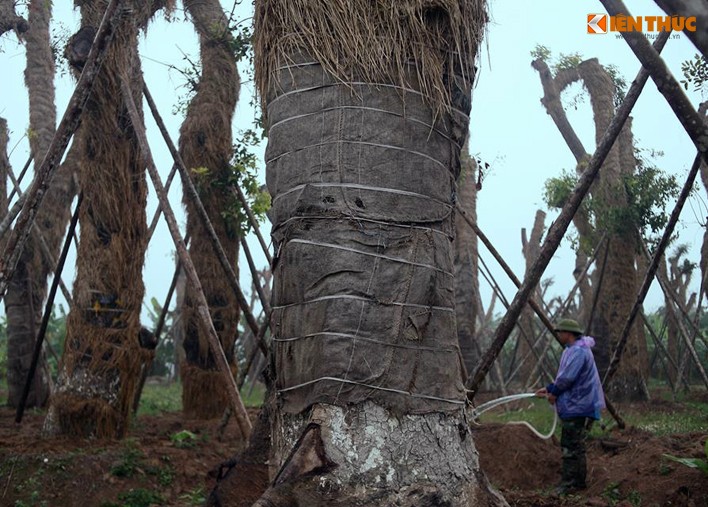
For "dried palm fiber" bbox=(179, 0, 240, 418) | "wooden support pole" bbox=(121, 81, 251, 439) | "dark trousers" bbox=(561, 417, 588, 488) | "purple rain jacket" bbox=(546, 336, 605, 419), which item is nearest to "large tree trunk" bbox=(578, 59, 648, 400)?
"dried palm fiber" bbox=(179, 0, 240, 418)

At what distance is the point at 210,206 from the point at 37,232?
215 centimetres

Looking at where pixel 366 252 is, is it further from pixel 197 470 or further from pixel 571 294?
pixel 571 294

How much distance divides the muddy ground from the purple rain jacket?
23.3 inches

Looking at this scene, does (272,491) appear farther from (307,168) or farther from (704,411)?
(704,411)

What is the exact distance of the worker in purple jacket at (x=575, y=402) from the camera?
652 centimetres

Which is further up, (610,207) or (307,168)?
(610,207)

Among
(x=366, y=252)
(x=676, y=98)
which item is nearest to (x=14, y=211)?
(x=366, y=252)

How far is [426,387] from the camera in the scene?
2.93m

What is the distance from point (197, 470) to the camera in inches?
251

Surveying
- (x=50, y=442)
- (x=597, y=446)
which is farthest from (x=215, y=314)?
(x=597, y=446)

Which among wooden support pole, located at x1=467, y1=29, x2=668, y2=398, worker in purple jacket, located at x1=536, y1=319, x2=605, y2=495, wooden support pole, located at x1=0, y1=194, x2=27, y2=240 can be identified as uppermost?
wooden support pole, located at x1=0, y1=194, x2=27, y2=240

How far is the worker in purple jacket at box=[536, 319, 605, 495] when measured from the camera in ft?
21.4

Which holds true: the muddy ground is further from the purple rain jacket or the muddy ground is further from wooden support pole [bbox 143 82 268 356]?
wooden support pole [bbox 143 82 268 356]

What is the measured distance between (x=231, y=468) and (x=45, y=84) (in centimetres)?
1016
